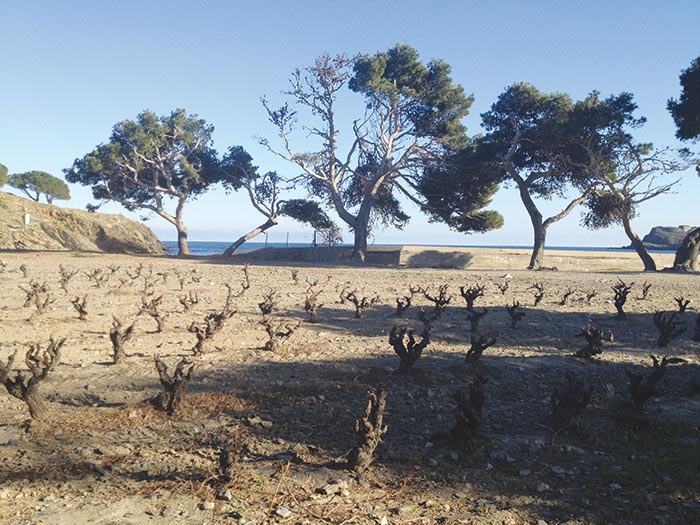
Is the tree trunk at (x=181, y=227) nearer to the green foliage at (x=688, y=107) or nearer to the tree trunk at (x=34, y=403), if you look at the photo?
the green foliage at (x=688, y=107)

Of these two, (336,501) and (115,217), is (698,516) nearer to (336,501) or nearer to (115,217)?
(336,501)

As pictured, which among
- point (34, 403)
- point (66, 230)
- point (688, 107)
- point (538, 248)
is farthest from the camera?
point (66, 230)

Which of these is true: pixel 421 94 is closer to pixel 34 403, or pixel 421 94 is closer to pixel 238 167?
pixel 238 167

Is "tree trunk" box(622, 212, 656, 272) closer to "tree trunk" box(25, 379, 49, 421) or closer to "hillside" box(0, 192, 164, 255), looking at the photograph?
"tree trunk" box(25, 379, 49, 421)

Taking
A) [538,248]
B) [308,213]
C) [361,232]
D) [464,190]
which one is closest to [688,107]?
[538,248]

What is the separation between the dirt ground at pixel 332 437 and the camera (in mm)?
3582

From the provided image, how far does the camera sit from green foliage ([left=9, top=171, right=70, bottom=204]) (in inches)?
2459

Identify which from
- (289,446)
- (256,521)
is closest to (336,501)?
(256,521)

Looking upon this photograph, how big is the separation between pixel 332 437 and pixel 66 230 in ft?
127

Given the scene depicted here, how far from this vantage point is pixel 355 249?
109 ft

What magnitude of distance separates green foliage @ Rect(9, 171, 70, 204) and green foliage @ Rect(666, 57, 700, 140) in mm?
63206

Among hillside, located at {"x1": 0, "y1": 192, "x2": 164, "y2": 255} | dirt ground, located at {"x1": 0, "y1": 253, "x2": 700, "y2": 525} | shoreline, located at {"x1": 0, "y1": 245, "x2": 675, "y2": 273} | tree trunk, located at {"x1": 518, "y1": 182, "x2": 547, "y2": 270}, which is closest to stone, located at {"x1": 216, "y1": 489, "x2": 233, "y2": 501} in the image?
A: dirt ground, located at {"x1": 0, "y1": 253, "x2": 700, "y2": 525}

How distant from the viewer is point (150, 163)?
3878 cm

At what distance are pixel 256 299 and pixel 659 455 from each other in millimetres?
9786
